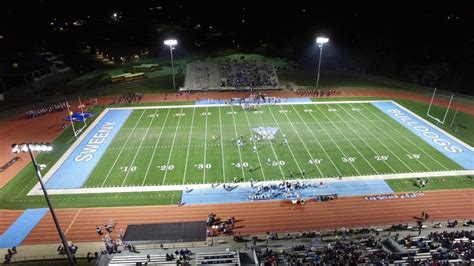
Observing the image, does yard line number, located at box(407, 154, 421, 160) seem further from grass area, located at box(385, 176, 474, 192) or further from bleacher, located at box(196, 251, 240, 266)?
bleacher, located at box(196, 251, 240, 266)

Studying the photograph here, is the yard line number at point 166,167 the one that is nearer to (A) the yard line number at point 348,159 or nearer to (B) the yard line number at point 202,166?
(B) the yard line number at point 202,166

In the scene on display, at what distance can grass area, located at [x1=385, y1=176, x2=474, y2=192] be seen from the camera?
25.8m

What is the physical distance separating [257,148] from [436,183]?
15310 millimetres

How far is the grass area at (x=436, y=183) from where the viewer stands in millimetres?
25750

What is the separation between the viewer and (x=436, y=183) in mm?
26312

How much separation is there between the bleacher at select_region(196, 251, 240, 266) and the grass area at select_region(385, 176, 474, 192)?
14.5 meters

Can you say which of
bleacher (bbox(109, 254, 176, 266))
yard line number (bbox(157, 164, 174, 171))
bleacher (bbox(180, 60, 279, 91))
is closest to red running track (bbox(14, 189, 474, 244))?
bleacher (bbox(109, 254, 176, 266))

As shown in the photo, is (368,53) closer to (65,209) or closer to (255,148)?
(255,148)

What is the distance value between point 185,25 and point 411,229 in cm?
10421

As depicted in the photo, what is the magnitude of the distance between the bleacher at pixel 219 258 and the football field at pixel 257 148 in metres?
8.41

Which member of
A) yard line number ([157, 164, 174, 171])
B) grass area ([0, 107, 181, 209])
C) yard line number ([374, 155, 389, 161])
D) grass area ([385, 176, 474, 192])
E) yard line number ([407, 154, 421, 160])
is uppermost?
yard line number ([407, 154, 421, 160])

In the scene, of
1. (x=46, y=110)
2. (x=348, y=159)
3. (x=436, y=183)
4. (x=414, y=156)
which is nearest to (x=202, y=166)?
(x=348, y=159)

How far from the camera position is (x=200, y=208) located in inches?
930

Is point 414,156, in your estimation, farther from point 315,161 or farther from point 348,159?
point 315,161
